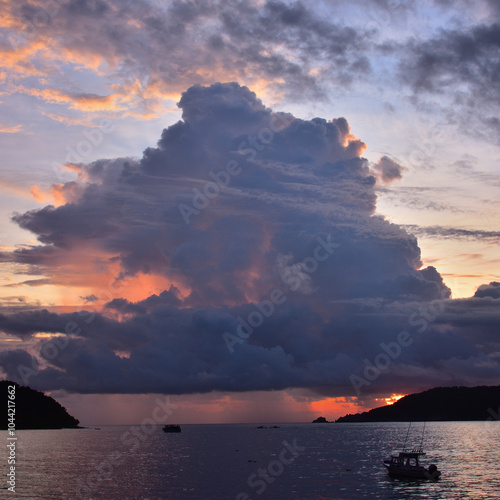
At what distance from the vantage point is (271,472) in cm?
11694

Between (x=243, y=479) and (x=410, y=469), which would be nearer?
(x=410, y=469)

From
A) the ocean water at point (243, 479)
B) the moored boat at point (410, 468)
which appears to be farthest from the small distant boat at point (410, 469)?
the ocean water at point (243, 479)

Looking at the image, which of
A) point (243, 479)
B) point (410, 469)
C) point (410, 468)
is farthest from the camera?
point (243, 479)

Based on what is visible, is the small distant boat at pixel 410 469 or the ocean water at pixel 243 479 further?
the small distant boat at pixel 410 469

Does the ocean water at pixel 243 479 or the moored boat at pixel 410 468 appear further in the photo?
the moored boat at pixel 410 468

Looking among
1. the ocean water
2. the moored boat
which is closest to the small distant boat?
the moored boat

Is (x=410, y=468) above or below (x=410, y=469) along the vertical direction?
above

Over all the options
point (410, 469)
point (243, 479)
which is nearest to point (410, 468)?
point (410, 469)

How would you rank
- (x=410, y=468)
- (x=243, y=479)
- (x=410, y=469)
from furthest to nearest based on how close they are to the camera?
(x=243, y=479), (x=410, y=468), (x=410, y=469)

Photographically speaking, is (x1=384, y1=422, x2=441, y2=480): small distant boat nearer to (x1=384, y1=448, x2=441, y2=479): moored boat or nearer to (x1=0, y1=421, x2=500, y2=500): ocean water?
(x1=384, y1=448, x2=441, y2=479): moored boat

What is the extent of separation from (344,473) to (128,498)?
168 feet

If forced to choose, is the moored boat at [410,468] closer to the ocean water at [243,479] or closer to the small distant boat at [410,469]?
the small distant boat at [410,469]

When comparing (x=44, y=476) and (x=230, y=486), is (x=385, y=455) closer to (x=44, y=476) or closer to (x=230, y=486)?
(x=230, y=486)

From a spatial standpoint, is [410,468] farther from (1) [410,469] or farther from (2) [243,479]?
(2) [243,479]
